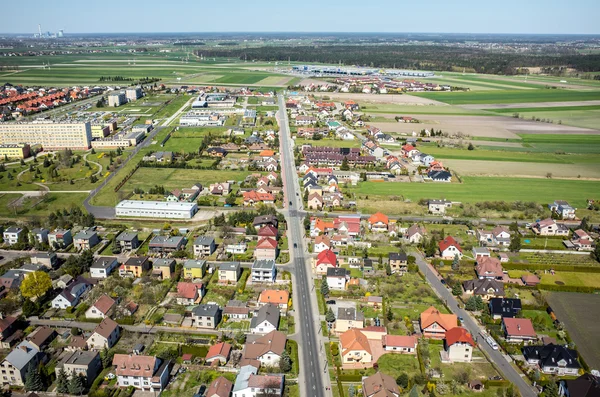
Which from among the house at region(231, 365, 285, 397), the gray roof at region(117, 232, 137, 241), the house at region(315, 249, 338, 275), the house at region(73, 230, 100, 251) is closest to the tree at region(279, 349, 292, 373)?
the house at region(231, 365, 285, 397)

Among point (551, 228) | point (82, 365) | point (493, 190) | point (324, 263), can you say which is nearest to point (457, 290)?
point (324, 263)

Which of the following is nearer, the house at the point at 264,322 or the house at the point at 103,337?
the house at the point at 103,337

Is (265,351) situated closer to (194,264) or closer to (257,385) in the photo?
(257,385)

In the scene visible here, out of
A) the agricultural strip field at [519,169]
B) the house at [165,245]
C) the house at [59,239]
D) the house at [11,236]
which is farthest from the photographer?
the agricultural strip field at [519,169]

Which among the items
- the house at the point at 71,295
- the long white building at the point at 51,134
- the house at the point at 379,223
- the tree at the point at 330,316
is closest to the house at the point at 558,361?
the tree at the point at 330,316

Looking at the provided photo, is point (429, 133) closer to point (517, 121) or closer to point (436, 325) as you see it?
point (517, 121)

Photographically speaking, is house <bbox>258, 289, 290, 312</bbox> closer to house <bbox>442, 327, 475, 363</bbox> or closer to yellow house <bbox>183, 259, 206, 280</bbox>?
yellow house <bbox>183, 259, 206, 280</bbox>

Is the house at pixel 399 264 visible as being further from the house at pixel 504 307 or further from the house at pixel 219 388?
the house at pixel 219 388

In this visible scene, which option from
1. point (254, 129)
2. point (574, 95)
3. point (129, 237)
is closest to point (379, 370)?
point (129, 237)
